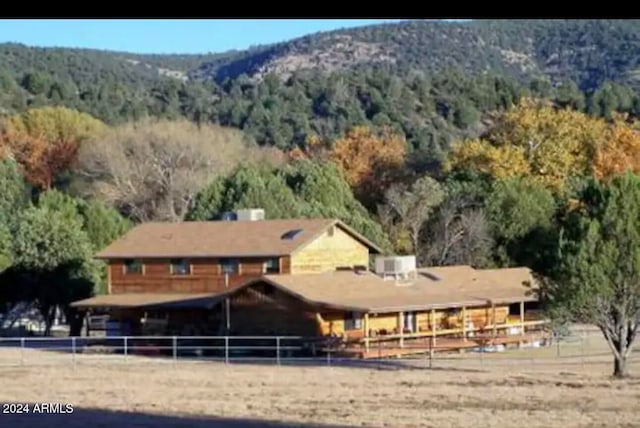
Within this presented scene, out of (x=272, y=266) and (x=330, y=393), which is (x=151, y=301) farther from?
(x=330, y=393)

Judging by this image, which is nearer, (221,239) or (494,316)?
(494,316)

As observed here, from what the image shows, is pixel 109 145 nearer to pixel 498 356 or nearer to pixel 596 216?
pixel 498 356

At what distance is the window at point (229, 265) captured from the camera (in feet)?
155

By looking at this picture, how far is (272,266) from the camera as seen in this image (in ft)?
153

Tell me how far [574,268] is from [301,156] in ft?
174

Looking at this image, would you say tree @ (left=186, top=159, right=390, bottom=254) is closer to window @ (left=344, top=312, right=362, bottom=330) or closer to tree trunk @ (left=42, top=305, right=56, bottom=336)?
tree trunk @ (left=42, top=305, right=56, bottom=336)

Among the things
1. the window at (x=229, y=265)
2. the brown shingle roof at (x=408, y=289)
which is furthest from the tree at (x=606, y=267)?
the window at (x=229, y=265)

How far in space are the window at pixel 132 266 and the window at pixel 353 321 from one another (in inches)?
398

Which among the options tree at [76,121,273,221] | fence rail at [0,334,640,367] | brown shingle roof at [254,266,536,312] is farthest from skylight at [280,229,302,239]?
tree at [76,121,273,221]

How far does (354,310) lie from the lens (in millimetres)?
40656

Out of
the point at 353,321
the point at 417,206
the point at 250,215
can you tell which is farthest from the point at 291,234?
the point at 417,206

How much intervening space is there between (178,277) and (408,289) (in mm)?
9026

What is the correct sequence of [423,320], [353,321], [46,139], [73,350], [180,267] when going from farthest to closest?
[46,139], [180,267], [423,320], [353,321], [73,350]

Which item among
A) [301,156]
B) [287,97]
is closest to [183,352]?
[301,156]
